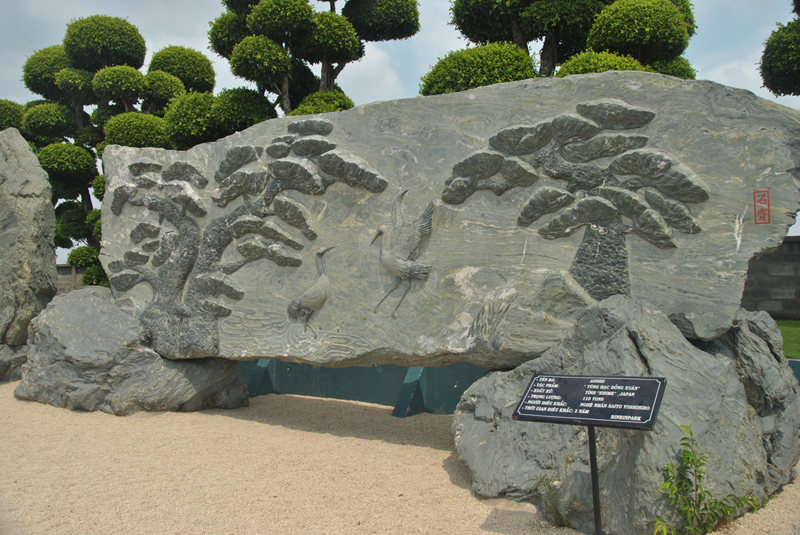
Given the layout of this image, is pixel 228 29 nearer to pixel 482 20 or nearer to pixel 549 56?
pixel 482 20

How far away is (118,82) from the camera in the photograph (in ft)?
32.6

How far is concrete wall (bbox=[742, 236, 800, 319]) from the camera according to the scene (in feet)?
25.6

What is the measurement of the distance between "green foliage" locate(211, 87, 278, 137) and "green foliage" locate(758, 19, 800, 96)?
6.40 m

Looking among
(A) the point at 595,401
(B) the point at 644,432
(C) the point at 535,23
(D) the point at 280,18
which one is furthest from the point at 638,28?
(A) the point at 595,401

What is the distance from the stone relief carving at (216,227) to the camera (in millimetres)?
4105

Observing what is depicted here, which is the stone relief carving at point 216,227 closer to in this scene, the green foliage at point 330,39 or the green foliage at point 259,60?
the green foliage at point 259,60

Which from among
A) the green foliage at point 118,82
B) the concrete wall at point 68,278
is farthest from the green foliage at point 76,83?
the concrete wall at point 68,278

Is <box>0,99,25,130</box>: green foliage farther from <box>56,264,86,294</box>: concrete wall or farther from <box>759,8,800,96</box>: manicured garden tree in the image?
<box>759,8,800,96</box>: manicured garden tree

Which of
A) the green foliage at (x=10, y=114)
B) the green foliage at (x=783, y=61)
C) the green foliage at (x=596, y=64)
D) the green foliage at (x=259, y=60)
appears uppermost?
the green foliage at (x=783, y=61)

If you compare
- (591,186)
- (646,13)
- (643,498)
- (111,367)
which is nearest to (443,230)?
(591,186)

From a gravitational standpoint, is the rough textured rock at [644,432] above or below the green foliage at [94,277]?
above

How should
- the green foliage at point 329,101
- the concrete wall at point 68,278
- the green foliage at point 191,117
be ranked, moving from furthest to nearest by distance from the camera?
the concrete wall at point 68,278 → the green foliage at point 191,117 → the green foliage at point 329,101

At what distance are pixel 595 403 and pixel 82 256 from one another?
33.4ft

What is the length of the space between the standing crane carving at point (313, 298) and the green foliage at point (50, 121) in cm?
927
